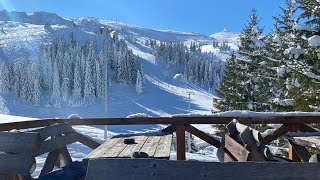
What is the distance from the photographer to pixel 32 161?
3.15m

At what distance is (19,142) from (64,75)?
96182 millimetres

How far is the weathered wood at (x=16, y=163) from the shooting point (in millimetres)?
3031

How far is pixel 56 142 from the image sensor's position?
4.16 metres

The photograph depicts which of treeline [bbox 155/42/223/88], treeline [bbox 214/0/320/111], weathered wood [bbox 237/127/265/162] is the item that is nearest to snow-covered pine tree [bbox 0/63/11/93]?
treeline [bbox 155/42/223/88]

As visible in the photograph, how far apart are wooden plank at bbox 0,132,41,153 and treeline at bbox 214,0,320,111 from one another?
8.34m

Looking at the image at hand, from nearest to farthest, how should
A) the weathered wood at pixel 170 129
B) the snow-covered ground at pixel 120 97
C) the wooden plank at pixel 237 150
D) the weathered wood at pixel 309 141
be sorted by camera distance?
the wooden plank at pixel 237 150
the weathered wood at pixel 309 141
the weathered wood at pixel 170 129
the snow-covered ground at pixel 120 97

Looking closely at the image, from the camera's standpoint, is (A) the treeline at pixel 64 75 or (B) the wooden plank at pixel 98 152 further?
(A) the treeline at pixel 64 75

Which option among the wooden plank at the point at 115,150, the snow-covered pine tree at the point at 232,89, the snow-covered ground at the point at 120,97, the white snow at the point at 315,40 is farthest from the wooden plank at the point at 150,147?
the snow-covered ground at the point at 120,97

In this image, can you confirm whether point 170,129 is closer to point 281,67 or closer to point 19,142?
point 19,142

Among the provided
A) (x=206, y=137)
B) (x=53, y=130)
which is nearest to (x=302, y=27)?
(x=206, y=137)

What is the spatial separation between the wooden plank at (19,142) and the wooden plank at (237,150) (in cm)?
170

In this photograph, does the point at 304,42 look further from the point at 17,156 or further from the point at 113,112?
the point at 113,112

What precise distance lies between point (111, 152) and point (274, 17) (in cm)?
1427

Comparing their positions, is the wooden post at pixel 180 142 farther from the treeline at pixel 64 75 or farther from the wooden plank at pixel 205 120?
the treeline at pixel 64 75
